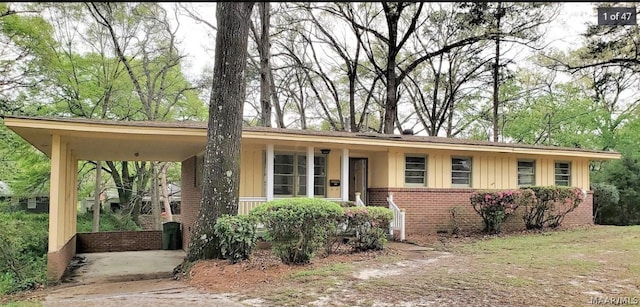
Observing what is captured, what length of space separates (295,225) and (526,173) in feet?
31.4

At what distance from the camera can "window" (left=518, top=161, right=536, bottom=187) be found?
1402 cm

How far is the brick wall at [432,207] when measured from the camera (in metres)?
12.2

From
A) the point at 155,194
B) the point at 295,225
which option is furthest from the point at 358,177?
the point at 155,194

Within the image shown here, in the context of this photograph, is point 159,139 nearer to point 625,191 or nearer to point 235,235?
point 235,235

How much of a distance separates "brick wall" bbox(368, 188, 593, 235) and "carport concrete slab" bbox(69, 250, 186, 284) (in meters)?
5.74

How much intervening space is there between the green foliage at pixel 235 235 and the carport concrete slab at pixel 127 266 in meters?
2.02

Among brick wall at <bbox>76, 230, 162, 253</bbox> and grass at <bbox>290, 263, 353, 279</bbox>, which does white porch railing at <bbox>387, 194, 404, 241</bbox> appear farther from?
brick wall at <bbox>76, 230, 162, 253</bbox>

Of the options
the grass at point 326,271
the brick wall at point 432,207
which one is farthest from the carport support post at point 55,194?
the brick wall at point 432,207

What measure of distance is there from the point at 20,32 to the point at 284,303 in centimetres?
1378

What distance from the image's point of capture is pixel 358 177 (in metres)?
13.1

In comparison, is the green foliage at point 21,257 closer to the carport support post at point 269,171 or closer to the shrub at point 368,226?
the carport support post at point 269,171

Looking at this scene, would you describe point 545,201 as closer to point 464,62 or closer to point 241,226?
point 241,226

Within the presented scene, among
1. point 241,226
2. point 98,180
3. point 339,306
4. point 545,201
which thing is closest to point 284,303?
point 339,306

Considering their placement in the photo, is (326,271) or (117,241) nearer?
(326,271)
